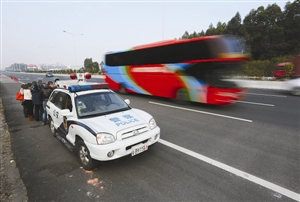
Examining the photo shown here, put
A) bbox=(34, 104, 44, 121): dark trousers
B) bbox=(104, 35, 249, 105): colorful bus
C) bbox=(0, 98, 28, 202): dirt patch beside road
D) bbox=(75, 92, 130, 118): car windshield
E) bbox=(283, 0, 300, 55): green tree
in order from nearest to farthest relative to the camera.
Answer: bbox=(0, 98, 28, 202): dirt patch beside road, bbox=(75, 92, 130, 118): car windshield, bbox=(34, 104, 44, 121): dark trousers, bbox=(104, 35, 249, 105): colorful bus, bbox=(283, 0, 300, 55): green tree

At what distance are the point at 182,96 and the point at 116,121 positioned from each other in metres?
6.20

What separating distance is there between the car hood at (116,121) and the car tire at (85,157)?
463 mm

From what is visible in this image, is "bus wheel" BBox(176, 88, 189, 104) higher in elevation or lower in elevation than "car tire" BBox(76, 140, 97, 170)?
higher

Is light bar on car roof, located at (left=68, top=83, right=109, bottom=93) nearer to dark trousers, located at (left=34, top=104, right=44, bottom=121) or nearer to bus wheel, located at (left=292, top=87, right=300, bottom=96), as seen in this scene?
dark trousers, located at (left=34, top=104, right=44, bottom=121)

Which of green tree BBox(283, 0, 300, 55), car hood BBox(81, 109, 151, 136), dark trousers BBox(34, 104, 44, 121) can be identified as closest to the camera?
car hood BBox(81, 109, 151, 136)

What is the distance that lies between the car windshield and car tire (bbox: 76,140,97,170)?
2.16 ft

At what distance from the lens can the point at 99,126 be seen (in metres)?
3.44

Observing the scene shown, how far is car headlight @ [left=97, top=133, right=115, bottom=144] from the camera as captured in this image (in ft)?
10.6

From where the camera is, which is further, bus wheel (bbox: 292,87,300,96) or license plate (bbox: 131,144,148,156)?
bus wheel (bbox: 292,87,300,96)

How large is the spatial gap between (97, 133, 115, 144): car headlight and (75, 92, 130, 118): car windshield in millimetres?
842

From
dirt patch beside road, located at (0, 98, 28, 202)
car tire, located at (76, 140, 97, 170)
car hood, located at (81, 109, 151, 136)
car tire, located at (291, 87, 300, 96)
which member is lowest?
dirt patch beside road, located at (0, 98, 28, 202)

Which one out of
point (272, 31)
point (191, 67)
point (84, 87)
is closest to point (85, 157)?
point (84, 87)

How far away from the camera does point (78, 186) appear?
3.09 m

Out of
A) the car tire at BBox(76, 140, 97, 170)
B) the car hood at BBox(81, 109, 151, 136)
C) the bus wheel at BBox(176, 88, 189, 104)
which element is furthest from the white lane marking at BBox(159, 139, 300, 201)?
the bus wheel at BBox(176, 88, 189, 104)
